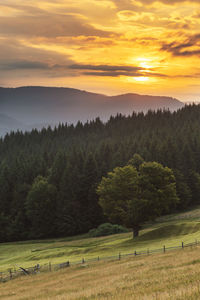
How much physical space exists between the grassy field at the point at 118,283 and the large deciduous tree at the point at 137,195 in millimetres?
21654

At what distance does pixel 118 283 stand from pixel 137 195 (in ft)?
134

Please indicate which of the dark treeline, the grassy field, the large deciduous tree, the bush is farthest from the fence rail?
the dark treeline

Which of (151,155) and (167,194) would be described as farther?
(151,155)

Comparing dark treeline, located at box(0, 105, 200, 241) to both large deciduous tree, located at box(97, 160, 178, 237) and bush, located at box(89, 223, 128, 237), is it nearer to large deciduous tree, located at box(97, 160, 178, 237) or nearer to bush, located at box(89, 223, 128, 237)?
bush, located at box(89, 223, 128, 237)

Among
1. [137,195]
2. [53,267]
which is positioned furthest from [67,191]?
[53,267]

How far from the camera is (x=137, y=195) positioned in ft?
224

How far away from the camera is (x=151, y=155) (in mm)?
115938

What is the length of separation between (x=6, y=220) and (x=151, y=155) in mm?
47438

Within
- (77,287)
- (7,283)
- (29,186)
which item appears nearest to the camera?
(77,287)

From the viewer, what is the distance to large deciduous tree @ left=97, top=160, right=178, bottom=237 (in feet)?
218

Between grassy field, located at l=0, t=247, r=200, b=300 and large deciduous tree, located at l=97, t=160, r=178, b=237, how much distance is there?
21.7 metres

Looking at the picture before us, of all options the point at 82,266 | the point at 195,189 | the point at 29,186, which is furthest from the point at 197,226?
the point at 29,186

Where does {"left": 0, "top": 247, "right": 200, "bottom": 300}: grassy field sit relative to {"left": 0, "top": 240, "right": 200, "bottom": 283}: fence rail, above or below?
above

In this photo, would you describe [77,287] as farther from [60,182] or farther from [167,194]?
[60,182]
